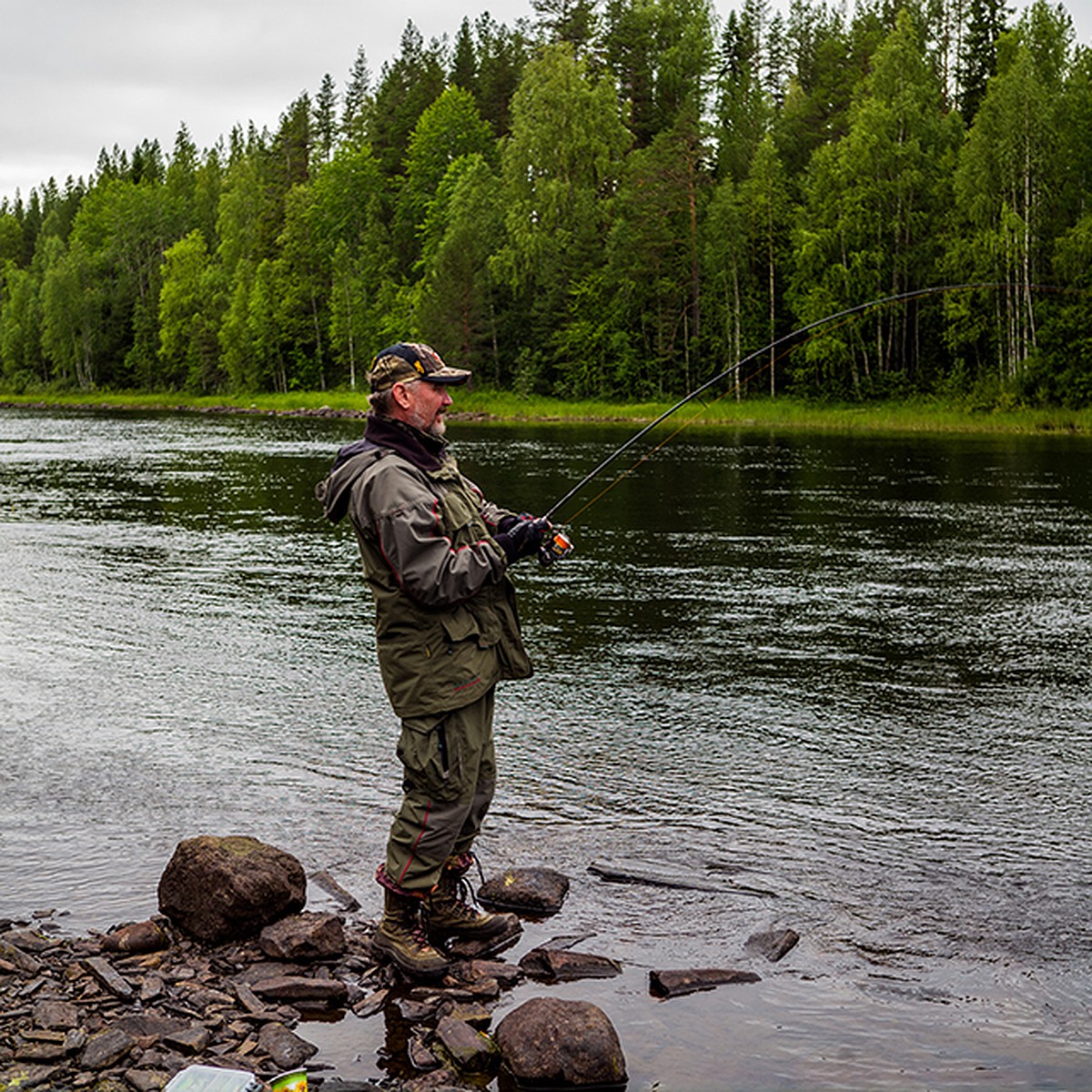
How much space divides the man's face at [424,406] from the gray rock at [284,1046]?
204cm

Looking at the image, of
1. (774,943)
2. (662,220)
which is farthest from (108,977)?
(662,220)

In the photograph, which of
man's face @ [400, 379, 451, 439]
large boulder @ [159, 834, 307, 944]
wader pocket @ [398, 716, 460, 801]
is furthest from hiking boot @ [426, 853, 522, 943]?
man's face @ [400, 379, 451, 439]

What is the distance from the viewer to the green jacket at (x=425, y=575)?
14.5ft

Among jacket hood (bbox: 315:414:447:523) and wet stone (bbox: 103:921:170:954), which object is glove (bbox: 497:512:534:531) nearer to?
jacket hood (bbox: 315:414:447:523)

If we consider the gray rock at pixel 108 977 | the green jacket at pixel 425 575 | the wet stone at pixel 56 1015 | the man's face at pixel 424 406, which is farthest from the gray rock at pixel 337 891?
the man's face at pixel 424 406

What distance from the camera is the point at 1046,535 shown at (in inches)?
643

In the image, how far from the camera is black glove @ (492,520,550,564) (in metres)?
4.68

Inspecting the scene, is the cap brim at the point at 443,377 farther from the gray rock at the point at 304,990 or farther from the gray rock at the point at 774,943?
the gray rock at the point at 774,943

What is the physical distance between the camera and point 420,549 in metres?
4.40

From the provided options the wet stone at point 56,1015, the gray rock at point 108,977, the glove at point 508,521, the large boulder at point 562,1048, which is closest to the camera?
the large boulder at point 562,1048

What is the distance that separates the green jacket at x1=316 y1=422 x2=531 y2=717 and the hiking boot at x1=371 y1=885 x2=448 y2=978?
705 millimetres

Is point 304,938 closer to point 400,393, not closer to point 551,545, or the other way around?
point 551,545

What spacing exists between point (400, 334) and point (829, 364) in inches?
1074

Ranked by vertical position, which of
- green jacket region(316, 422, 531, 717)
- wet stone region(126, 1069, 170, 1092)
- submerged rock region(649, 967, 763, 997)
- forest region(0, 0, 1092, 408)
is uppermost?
forest region(0, 0, 1092, 408)
